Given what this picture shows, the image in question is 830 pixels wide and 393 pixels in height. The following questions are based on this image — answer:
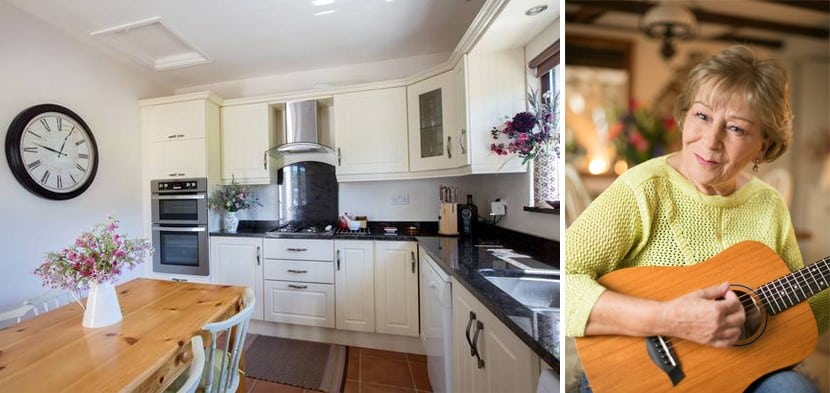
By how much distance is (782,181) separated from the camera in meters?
0.29

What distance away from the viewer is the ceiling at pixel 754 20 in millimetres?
284

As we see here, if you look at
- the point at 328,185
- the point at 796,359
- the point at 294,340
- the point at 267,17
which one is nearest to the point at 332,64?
the point at 267,17

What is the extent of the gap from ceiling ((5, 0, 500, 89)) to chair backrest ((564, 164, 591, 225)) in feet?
5.76

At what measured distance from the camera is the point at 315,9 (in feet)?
5.82

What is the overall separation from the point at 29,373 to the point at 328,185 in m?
1.94

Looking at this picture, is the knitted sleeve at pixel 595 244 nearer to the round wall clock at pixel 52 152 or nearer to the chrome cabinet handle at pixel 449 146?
the chrome cabinet handle at pixel 449 146

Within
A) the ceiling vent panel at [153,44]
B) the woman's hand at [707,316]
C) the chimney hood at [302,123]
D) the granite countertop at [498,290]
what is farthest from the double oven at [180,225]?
the woman's hand at [707,316]

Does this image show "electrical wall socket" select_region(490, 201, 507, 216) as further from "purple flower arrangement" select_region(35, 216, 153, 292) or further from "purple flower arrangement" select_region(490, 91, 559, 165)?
"purple flower arrangement" select_region(35, 216, 153, 292)

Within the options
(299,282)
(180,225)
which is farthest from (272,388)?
(180,225)

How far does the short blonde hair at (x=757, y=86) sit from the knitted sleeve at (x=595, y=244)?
0.13m

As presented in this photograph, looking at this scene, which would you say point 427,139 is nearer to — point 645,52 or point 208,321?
point 208,321

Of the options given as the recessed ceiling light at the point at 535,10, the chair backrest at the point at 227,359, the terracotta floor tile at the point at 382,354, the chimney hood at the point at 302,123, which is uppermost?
the recessed ceiling light at the point at 535,10

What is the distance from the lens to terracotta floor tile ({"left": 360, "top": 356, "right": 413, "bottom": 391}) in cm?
179

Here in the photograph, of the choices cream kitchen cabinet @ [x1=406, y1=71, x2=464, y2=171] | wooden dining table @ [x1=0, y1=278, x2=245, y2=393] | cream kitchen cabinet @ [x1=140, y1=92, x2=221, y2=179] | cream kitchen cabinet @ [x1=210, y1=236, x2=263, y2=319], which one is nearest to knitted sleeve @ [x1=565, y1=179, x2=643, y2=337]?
wooden dining table @ [x1=0, y1=278, x2=245, y2=393]
